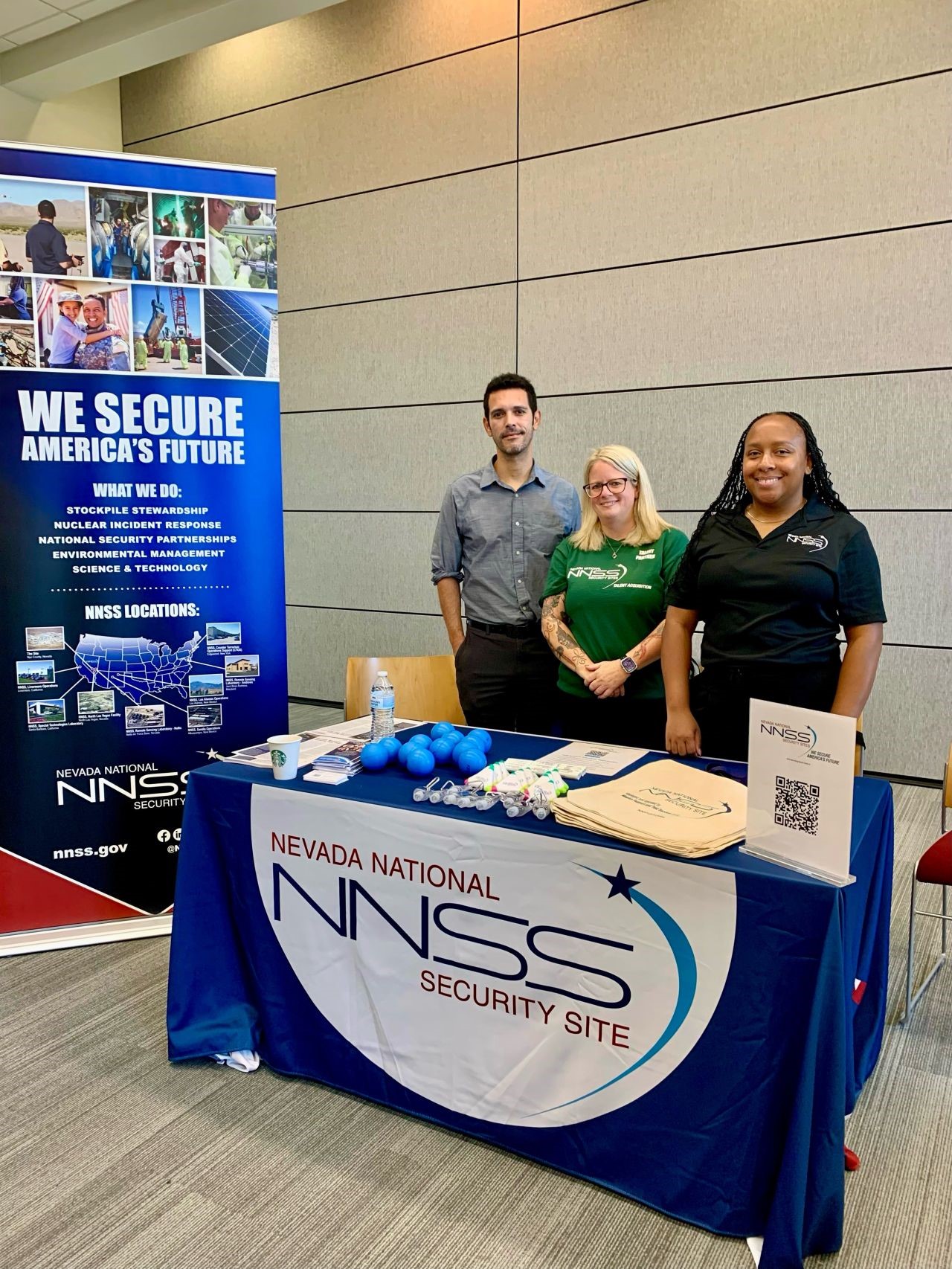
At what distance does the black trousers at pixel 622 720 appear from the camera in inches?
106

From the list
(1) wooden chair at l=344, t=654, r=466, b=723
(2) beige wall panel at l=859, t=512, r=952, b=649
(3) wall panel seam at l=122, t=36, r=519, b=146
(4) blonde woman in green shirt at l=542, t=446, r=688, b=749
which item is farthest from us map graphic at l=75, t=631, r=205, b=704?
(3) wall panel seam at l=122, t=36, r=519, b=146

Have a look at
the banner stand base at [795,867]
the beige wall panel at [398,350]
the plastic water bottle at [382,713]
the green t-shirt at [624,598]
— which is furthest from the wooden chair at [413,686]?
the beige wall panel at [398,350]

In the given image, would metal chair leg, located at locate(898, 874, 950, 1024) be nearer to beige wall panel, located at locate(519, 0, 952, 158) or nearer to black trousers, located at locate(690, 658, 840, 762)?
black trousers, located at locate(690, 658, 840, 762)

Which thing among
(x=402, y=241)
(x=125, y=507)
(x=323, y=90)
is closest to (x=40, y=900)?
(x=125, y=507)

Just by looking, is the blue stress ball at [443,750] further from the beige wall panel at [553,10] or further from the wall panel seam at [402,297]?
the beige wall panel at [553,10]

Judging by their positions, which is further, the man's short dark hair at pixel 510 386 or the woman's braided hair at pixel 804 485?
the man's short dark hair at pixel 510 386

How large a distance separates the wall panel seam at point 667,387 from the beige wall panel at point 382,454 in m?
0.03

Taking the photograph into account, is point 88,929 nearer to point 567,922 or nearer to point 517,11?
point 567,922

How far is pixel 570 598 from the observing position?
9.02 feet

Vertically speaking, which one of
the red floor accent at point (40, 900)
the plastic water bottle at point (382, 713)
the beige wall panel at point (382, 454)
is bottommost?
the red floor accent at point (40, 900)

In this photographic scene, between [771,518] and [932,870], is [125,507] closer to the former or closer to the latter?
[771,518]

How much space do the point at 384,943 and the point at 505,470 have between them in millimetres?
1741

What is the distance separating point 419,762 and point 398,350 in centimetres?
409

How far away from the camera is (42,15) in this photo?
534 cm
